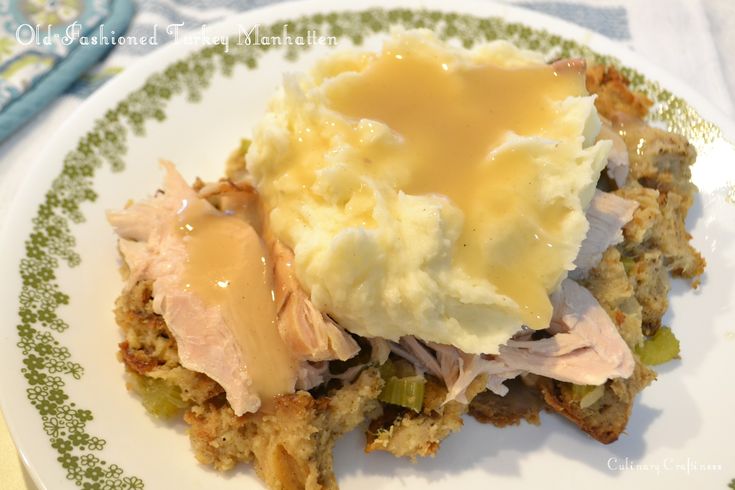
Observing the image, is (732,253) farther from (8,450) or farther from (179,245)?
(8,450)

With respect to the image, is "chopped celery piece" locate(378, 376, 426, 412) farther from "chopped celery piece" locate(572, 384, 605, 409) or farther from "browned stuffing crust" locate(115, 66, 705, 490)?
"chopped celery piece" locate(572, 384, 605, 409)

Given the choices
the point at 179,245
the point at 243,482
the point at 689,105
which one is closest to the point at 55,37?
the point at 179,245

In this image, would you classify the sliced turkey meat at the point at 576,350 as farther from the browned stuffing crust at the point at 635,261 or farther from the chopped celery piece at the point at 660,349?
the chopped celery piece at the point at 660,349

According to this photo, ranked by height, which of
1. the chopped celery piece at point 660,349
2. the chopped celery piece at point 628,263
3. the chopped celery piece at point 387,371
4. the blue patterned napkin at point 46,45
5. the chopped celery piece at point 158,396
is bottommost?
the chopped celery piece at point 660,349

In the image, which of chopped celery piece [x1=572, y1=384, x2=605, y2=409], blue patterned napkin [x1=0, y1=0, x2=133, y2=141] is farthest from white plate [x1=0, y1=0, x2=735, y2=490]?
blue patterned napkin [x1=0, y1=0, x2=133, y2=141]

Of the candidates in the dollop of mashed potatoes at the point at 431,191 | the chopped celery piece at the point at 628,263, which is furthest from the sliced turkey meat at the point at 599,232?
the dollop of mashed potatoes at the point at 431,191

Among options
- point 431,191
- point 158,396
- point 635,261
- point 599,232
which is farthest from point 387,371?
point 635,261
